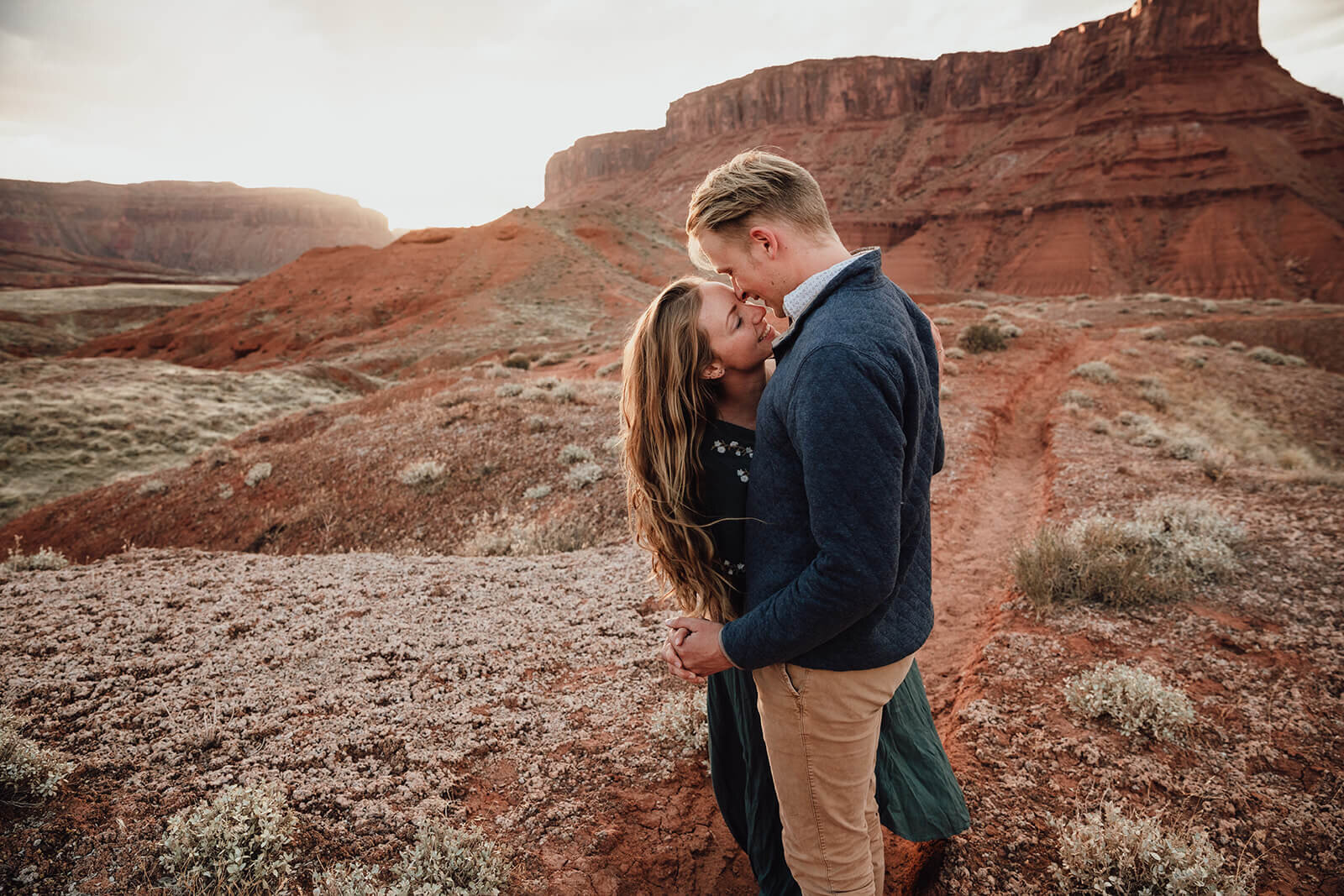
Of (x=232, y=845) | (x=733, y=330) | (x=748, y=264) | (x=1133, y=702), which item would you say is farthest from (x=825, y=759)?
(x=1133, y=702)

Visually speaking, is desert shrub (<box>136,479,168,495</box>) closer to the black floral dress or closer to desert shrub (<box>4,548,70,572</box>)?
desert shrub (<box>4,548,70,572</box>)

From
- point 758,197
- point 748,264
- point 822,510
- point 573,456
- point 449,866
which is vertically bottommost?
point 449,866

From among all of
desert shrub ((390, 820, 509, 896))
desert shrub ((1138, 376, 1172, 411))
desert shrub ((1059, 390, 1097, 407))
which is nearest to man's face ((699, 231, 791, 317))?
desert shrub ((390, 820, 509, 896))

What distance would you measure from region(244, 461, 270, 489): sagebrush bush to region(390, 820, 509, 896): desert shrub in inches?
332

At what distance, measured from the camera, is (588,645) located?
3.98 m

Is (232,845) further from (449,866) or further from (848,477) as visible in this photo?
(848,477)

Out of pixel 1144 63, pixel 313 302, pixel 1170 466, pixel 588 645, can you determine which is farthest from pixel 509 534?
pixel 1144 63

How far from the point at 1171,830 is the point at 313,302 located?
40.0m

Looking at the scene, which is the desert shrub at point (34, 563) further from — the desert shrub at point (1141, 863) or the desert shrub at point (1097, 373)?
the desert shrub at point (1097, 373)

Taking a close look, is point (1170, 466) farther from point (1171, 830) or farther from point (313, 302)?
point (313, 302)

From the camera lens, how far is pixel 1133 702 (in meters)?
3.08

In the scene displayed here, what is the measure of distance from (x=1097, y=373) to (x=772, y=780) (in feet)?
44.1

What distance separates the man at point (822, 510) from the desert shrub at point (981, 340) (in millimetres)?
14624

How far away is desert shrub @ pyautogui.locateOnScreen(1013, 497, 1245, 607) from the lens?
4.24 metres
